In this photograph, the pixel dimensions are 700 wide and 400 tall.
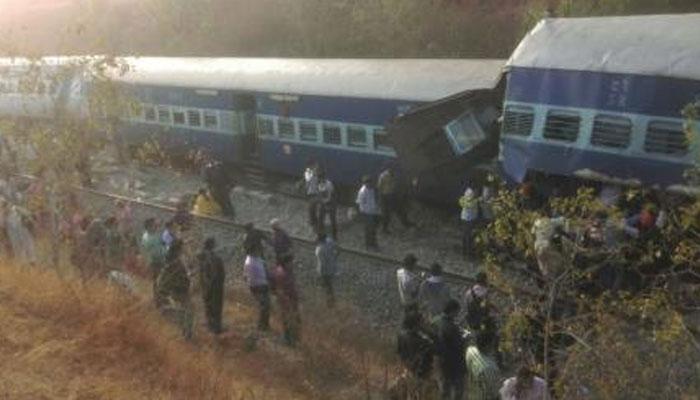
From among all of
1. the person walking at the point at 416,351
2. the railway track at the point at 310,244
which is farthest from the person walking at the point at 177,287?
the railway track at the point at 310,244

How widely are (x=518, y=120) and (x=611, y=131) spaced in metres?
1.82

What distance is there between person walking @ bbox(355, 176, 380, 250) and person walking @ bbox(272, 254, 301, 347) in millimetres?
3916

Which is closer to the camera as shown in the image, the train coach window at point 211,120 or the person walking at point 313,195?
the person walking at point 313,195

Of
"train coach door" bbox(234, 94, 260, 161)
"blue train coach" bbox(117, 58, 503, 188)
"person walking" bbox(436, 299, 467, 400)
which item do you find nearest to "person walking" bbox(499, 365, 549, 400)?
"person walking" bbox(436, 299, 467, 400)

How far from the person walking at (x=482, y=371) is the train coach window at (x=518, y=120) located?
6.64 metres

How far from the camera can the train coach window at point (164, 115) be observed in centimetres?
2503

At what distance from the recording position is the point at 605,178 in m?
14.3

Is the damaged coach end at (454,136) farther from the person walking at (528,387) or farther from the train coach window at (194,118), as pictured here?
the person walking at (528,387)

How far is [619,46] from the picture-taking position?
1443cm

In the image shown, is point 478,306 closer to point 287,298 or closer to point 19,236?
point 287,298

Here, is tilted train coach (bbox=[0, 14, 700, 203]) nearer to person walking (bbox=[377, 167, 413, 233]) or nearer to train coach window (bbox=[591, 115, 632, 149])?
train coach window (bbox=[591, 115, 632, 149])

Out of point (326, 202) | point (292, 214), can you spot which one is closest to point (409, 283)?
Result: point (326, 202)

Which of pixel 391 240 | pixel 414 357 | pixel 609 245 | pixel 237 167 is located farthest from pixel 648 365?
pixel 237 167

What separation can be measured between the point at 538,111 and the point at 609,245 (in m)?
3.58
